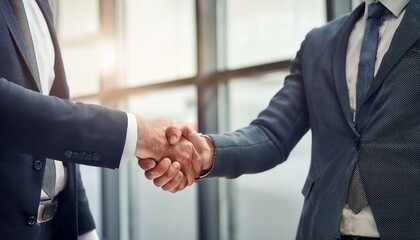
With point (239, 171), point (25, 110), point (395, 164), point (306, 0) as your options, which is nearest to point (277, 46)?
point (306, 0)

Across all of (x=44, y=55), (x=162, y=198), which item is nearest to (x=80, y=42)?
(x=162, y=198)

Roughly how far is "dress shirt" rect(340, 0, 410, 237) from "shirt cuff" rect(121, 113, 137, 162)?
0.60m

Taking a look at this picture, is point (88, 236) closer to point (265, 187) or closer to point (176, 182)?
point (176, 182)

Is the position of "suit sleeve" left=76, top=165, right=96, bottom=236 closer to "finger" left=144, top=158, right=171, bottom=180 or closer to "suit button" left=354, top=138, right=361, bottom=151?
"finger" left=144, top=158, right=171, bottom=180

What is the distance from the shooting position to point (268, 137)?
1445 mm

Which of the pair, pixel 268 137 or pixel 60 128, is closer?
pixel 60 128

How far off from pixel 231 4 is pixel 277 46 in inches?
19.5

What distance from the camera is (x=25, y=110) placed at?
1046mm

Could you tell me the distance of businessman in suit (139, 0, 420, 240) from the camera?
3.43 feet

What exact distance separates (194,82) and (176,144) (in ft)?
4.76

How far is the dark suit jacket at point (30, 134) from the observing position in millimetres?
1038

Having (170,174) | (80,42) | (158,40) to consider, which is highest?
(80,42)

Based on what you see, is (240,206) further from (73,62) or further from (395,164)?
(73,62)

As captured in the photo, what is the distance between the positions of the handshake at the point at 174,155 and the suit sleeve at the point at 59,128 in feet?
0.63
